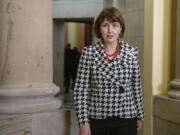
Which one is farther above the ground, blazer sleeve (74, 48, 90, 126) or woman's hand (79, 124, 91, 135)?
blazer sleeve (74, 48, 90, 126)

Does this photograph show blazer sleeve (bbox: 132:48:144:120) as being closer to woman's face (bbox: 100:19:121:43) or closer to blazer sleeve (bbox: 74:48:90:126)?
woman's face (bbox: 100:19:121:43)

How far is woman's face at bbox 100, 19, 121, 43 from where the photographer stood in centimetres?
248

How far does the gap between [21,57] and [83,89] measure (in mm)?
650

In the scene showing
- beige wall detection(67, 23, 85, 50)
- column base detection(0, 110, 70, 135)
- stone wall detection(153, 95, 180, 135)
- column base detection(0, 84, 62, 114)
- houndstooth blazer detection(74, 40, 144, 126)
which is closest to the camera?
houndstooth blazer detection(74, 40, 144, 126)

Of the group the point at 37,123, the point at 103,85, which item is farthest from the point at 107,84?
the point at 37,123

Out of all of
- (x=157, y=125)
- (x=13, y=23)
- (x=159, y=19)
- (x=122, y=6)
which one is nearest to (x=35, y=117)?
(x=13, y=23)

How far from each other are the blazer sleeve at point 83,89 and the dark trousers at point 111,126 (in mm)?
68

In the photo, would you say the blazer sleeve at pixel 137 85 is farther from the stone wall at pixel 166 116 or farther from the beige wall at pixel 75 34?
the beige wall at pixel 75 34

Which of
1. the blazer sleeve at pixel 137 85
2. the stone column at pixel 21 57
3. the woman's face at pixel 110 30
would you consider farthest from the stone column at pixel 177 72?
the stone column at pixel 21 57

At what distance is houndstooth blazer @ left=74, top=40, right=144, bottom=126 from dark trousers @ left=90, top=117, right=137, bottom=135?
0.03 meters

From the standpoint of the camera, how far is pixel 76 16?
8.77 metres

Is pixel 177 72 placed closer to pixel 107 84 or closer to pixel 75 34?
pixel 107 84

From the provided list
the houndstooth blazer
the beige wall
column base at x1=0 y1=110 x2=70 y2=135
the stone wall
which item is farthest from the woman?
the beige wall

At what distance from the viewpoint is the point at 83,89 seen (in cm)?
250
